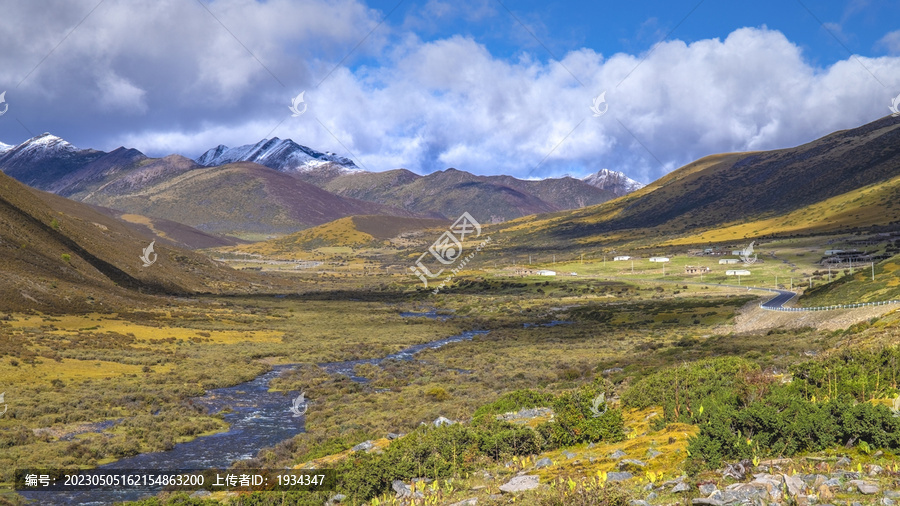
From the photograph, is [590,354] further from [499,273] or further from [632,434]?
[499,273]

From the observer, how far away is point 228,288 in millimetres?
117875

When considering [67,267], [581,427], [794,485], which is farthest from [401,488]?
[67,267]

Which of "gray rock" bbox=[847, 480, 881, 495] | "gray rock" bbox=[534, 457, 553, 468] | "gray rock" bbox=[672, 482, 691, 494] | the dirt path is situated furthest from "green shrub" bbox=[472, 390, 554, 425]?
the dirt path

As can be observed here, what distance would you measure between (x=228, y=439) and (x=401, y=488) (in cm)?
1510

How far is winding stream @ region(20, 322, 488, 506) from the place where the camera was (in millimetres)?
17625

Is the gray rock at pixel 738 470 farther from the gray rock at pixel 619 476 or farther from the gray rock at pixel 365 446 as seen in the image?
the gray rock at pixel 365 446

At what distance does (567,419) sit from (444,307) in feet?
274

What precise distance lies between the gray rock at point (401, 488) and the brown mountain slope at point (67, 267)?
52.6 meters

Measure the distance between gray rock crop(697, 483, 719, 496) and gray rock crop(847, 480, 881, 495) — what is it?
1868mm

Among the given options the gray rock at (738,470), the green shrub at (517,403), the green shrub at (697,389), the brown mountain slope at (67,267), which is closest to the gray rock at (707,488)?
A: the gray rock at (738,470)

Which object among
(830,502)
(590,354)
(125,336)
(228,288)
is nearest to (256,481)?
(830,502)

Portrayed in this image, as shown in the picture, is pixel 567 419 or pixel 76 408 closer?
pixel 567 419

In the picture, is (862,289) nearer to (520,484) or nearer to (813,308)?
(813,308)

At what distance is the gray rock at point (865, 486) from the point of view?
8.13 metres
